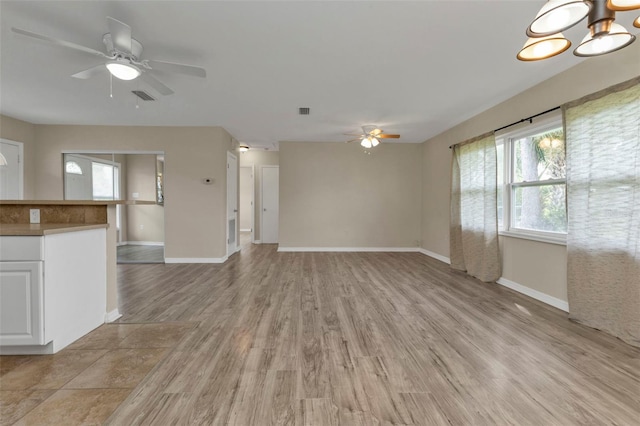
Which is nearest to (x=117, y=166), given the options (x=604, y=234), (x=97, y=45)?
(x=97, y=45)

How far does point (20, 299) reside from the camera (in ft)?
6.44

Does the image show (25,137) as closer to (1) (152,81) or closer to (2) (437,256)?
(1) (152,81)

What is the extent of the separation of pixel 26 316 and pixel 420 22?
12.1 feet

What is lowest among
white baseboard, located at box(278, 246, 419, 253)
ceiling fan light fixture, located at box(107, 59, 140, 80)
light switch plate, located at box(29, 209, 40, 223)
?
white baseboard, located at box(278, 246, 419, 253)

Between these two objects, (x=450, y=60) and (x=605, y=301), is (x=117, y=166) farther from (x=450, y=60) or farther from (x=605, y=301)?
(x=605, y=301)

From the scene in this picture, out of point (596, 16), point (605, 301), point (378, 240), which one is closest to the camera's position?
point (596, 16)

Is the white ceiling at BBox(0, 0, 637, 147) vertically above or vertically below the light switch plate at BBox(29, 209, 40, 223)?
above

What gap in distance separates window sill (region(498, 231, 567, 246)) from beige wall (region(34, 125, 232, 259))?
15.8ft

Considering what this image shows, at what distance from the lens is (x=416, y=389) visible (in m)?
1.68

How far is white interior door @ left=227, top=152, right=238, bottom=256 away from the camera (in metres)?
5.89

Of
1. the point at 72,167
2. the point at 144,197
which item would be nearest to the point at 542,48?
the point at 144,197

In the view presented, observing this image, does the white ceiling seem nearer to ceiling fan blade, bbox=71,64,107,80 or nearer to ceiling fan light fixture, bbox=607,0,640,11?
ceiling fan blade, bbox=71,64,107,80

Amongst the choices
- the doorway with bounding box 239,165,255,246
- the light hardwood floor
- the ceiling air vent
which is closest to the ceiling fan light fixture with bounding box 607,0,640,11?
the light hardwood floor

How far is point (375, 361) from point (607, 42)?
2.33m
